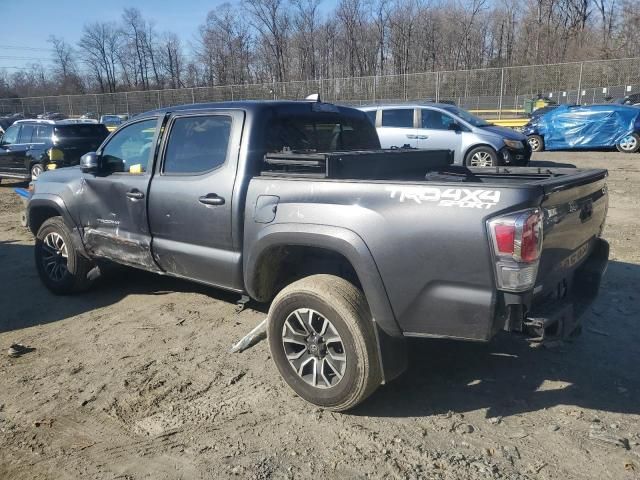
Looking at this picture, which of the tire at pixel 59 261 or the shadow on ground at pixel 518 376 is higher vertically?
the tire at pixel 59 261

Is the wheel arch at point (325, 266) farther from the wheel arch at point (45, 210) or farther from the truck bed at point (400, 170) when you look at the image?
the wheel arch at point (45, 210)

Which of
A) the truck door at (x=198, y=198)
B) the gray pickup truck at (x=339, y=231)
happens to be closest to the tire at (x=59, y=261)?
the gray pickup truck at (x=339, y=231)

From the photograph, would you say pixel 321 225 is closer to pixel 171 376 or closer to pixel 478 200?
pixel 478 200

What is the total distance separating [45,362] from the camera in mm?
4012

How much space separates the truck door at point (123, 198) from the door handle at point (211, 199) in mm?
771

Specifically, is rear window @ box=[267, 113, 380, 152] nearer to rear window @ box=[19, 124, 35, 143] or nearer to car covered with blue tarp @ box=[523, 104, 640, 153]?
rear window @ box=[19, 124, 35, 143]

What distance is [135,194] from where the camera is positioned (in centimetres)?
438

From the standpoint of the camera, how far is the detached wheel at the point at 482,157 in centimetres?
1203

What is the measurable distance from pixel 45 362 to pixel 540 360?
371cm

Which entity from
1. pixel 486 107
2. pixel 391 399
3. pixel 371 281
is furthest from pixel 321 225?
pixel 486 107

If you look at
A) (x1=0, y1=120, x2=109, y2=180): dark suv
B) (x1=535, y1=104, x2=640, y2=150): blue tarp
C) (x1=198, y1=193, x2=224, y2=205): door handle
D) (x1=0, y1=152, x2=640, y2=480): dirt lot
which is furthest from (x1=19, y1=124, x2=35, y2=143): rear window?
(x1=535, y1=104, x2=640, y2=150): blue tarp

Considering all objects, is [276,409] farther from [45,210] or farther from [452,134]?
[452,134]

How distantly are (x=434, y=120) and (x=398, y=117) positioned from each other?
0.88 meters

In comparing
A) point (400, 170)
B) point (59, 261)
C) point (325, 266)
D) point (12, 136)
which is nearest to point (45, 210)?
point (59, 261)
